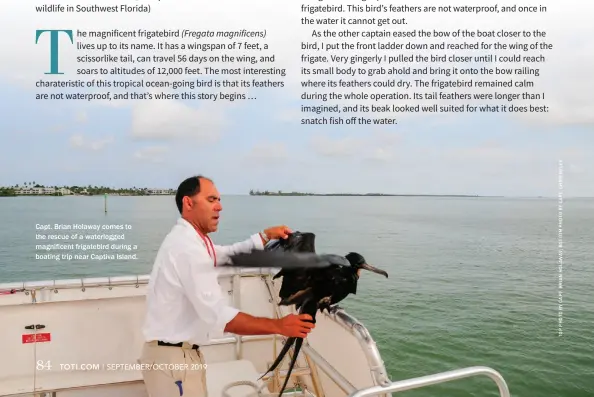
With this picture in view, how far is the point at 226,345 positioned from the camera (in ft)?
13.9

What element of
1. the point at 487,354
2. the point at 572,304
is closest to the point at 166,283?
the point at 487,354

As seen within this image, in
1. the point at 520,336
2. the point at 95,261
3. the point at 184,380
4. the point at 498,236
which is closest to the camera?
the point at 184,380

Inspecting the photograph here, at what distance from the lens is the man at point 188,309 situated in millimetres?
2281

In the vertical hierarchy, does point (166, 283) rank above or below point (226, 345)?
above

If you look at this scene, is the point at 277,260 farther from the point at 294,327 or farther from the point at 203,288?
the point at 203,288

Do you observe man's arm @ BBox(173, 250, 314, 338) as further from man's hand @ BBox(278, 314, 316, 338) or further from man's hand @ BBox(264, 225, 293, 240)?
man's hand @ BBox(264, 225, 293, 240)

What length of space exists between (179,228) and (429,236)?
35.8 meters

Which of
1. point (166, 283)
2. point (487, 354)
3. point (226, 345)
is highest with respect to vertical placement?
point (166, 283)

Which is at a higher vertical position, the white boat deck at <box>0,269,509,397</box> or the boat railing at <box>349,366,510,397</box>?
the boat railing at <box>349,366,510,397</box>

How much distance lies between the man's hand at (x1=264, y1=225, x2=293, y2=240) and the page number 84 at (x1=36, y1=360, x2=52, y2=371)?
2.14m

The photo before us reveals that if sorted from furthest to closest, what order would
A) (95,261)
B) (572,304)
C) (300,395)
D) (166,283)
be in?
(95,261) → (572,304) → (300,395) → (166,283)

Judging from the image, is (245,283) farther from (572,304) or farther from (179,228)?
(572,304)

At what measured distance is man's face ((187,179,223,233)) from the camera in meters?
2.54

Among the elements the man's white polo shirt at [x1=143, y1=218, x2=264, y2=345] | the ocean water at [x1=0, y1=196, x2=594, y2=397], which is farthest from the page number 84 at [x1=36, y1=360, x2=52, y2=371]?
the ocean water at [x1=0, y1=196, x2=594, y2=397]
